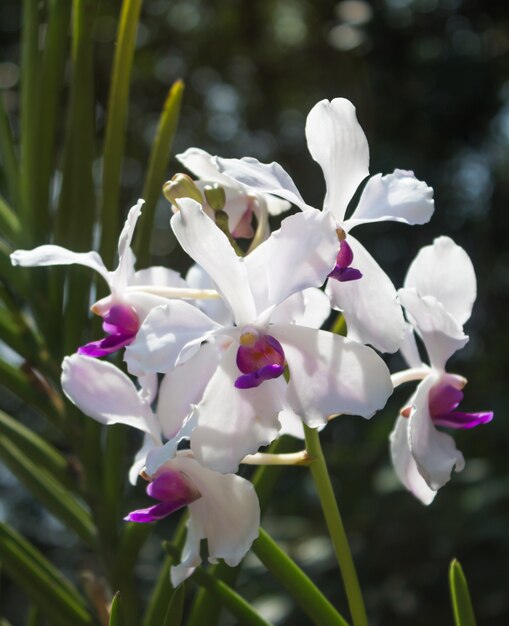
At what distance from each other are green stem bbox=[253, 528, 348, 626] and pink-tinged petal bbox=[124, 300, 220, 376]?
0.14 metres

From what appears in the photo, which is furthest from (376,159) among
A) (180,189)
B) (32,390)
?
(180,189)

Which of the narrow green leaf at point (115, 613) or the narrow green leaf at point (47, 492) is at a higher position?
the narrow green leaf at point (115, 613)

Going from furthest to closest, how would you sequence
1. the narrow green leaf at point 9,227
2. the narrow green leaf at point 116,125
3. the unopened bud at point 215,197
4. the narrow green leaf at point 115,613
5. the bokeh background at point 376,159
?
1. the bokeh background at point 376,159
2. the narrow green leaf at point 9,227
3. the narrow green leaf at point 116,125
4. the unopened bud at point 215,197
5. the narrow green leaf at point 115,613

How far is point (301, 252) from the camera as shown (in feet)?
1.71

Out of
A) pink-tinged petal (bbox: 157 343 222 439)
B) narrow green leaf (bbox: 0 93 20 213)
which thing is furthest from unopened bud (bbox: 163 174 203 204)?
narrow green leaf (bbox: 0 93 20 213)

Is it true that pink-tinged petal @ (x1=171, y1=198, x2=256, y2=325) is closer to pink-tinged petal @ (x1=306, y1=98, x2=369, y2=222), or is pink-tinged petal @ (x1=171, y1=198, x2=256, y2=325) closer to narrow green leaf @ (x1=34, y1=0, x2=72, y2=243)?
pink-tinged petal @ (x1=306, y1=98, x2=369, y2=222)

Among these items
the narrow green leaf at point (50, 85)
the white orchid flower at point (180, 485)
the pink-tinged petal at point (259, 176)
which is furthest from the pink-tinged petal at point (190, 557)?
the narrow green leaf at point (50, 85)

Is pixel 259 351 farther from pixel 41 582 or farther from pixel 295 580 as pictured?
pixel 41 582

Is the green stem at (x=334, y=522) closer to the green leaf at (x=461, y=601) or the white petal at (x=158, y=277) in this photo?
the green leaf at (x=461, y=601)

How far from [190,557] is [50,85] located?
468 millimetres

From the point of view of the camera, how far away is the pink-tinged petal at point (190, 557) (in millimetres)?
562

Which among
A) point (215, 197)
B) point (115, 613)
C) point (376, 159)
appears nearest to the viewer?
point (115, 613)

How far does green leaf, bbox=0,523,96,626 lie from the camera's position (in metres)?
0.65

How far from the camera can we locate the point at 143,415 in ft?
1.96
